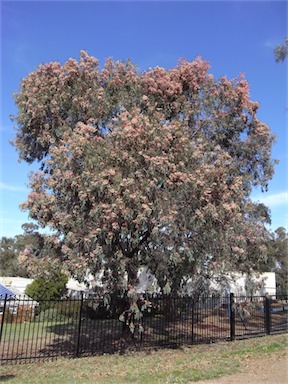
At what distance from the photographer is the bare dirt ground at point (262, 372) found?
22.2 feet

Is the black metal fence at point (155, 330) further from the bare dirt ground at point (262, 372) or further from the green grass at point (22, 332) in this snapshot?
the bare dirt ground at point (262, 372)

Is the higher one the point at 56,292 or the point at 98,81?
the point at 98,81

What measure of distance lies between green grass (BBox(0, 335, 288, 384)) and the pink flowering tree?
2.09 meters

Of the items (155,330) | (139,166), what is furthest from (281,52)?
(155,330)

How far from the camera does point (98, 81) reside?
1248cm

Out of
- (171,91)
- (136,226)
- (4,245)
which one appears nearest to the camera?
(136,226)

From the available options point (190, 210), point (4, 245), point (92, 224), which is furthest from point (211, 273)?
point (4, 245)

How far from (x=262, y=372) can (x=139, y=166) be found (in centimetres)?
542

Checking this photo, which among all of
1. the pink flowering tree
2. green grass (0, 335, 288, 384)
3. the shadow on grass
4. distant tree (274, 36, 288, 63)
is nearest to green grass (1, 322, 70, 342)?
green grass (0, 335, 288, 384)

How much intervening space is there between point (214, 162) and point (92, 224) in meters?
4.14

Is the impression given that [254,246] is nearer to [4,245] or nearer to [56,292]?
[56,292]

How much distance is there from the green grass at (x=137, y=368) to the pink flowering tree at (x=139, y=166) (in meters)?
2.09

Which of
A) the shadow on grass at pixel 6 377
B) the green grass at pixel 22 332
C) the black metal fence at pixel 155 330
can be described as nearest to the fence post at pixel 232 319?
the black metal fence at pixel 155 330

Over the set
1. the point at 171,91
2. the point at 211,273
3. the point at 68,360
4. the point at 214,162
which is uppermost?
the point at 171,91
